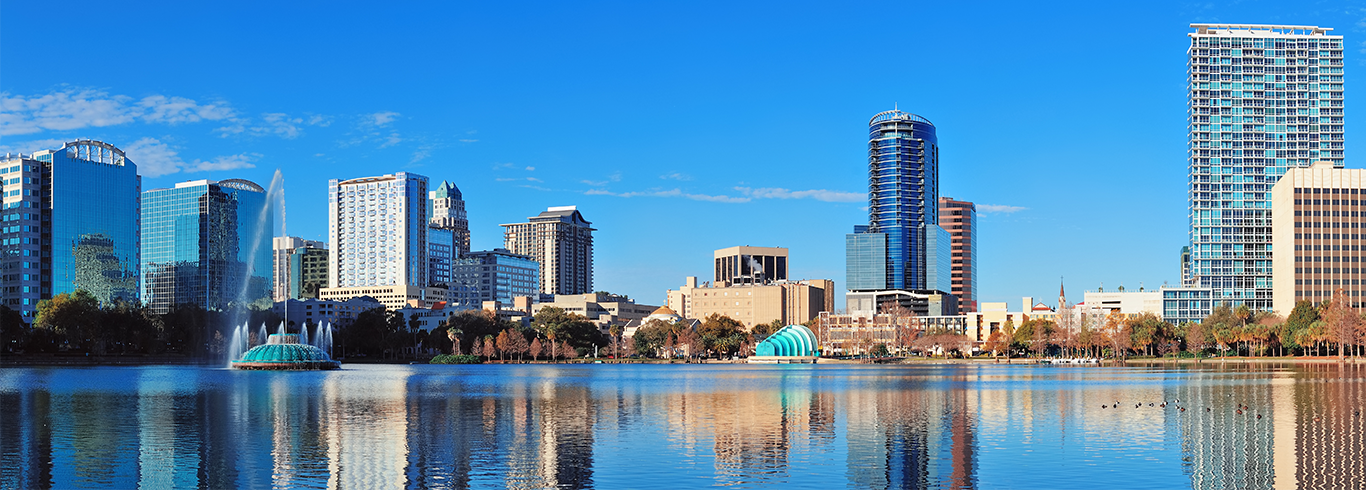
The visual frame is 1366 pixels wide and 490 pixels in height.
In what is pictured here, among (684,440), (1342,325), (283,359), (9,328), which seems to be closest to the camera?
(684,440)

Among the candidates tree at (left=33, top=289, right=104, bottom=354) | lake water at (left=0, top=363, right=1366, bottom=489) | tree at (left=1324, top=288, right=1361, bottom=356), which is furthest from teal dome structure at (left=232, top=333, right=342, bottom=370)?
tree at (left=1324, top=288, right=1361, bottom=356)

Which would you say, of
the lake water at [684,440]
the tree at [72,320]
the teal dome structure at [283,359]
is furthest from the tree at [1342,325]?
the tree at [72,320]

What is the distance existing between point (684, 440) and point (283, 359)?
112 metres

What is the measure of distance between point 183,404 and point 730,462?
145ft

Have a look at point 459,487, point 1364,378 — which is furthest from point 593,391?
point 1364,378

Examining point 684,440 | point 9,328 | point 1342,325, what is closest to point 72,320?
point 9,328

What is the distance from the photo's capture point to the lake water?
3978 cm

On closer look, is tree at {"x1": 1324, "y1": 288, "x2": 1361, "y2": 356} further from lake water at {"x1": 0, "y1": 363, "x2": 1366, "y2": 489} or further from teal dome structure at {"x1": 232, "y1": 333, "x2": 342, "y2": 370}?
teal dome structure at {"x1": 232, "y1": 333, "x2": 342, "y2": 370}

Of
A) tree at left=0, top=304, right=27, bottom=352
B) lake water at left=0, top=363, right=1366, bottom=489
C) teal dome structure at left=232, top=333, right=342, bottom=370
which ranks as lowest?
teal dome structure at left=232, top=333, right=342, bottom=370

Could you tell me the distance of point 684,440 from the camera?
51.7 metres

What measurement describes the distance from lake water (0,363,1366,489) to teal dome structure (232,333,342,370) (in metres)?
63.5

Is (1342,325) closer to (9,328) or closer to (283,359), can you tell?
(283,359)

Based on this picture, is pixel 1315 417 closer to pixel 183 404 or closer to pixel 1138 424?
pixel 1138 424

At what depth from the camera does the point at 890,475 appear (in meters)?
40.6
